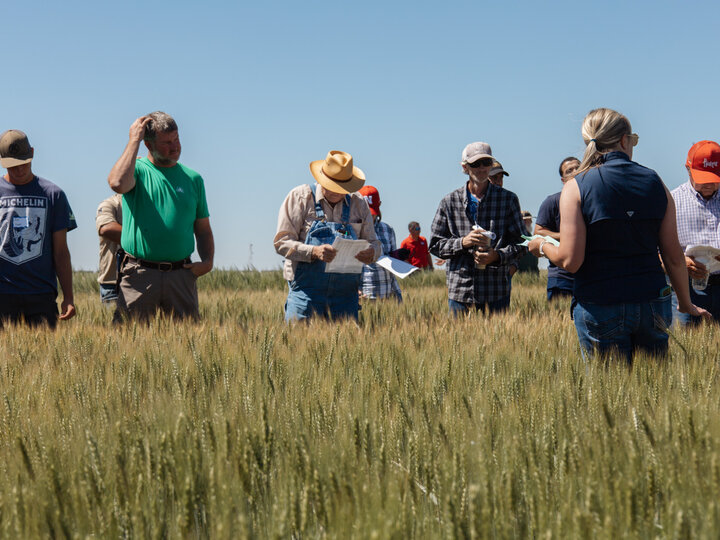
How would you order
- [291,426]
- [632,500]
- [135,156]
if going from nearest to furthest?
[632,500], [291,426], [135,156]

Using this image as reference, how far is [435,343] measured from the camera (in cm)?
391

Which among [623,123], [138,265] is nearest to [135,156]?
[138,265]

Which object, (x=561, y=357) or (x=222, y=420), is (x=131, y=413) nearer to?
(x=222, y=420)

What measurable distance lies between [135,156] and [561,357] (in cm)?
267

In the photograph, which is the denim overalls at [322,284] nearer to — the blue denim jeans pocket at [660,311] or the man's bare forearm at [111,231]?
the man's bare forearm at [111,231]

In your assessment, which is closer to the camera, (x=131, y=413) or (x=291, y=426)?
(x=291, y=426)

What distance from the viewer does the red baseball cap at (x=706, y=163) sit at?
4625mm

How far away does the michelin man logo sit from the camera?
461 cm

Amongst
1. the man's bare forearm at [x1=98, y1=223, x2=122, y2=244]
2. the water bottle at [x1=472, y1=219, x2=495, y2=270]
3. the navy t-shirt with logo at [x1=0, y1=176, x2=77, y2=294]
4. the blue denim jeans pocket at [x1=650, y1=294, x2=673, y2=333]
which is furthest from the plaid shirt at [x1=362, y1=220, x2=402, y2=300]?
the blue denim jeans pocket at [x1=650, y1=294, x2=673, y2=333]

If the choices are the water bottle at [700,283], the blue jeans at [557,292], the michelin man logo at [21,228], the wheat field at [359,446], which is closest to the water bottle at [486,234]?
the blue jeans at [557,292]

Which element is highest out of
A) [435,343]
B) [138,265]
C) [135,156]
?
[135,156]

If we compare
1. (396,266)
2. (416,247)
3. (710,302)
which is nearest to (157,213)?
(396,266)

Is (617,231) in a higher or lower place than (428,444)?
higher

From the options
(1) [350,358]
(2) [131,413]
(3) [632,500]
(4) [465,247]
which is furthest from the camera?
(4) [465,247]
